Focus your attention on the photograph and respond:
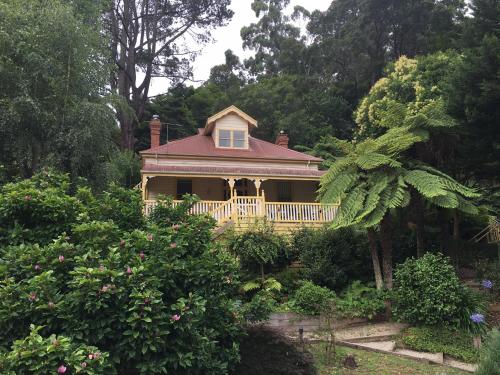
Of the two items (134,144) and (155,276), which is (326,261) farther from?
(134,144)

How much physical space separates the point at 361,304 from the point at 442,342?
188cm

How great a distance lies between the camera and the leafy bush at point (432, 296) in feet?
29.4

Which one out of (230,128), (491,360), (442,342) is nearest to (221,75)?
(230,128)

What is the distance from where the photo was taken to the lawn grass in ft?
24.4

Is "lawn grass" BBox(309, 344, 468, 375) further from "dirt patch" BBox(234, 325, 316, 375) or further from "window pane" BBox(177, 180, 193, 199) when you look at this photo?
"window pane" BBox(177, 180, 193, 199)

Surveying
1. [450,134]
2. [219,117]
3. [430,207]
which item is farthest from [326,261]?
[219,117]

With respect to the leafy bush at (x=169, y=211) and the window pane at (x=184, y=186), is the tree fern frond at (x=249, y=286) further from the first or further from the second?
the window pane at (x=184, y=186)

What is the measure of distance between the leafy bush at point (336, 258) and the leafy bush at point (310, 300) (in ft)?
4.34

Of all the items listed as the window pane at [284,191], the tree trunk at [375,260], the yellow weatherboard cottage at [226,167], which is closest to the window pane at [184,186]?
the yellow weatherboard cottage at [226,167]

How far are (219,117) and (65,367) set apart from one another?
18421 mm

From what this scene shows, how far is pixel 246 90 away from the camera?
36125 mm

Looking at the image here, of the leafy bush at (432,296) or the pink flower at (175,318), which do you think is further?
the leafy bush at (432,296)

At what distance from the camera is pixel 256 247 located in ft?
38.7

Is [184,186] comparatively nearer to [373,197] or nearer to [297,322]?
[297,322]
